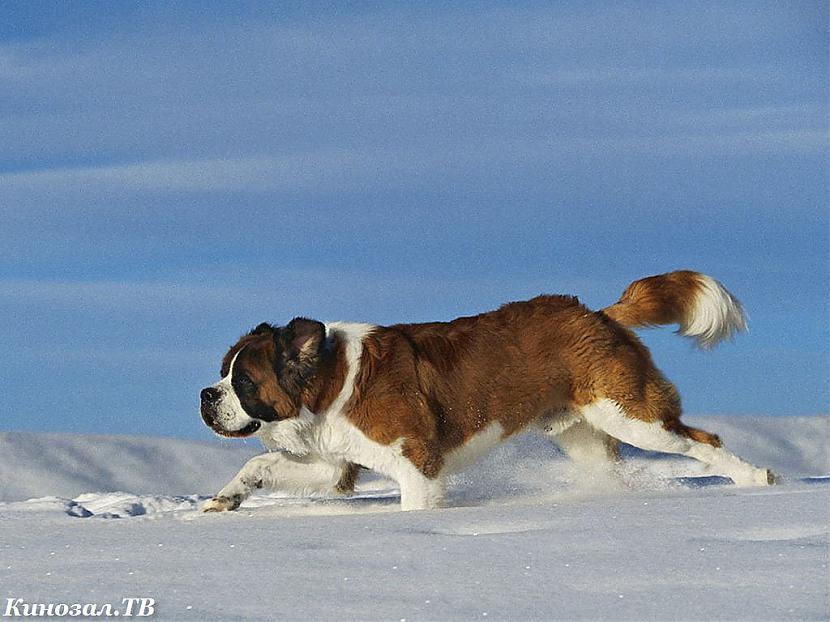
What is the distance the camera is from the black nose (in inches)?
273

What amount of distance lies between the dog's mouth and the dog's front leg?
0.73 feet

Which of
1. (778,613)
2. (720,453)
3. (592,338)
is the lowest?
(778,613)

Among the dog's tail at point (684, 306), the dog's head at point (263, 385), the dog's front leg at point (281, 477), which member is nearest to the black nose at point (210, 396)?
the dog's head at point (263, 385)

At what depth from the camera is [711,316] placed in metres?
7.93

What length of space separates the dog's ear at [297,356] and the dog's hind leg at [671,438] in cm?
179

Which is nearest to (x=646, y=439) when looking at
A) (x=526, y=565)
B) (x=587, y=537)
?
(x=587, y=537)

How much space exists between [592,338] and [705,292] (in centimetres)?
115

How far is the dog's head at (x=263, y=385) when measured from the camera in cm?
695

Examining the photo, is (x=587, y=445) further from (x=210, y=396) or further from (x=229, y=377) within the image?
(x=210, y=396)

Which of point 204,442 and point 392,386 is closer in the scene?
point 392,386

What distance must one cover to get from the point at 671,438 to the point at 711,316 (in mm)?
1046

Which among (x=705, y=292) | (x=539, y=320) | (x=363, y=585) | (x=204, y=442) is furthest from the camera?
(x=204, y=442)

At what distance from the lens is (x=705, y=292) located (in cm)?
797

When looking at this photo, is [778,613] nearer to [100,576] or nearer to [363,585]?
[363,585]
